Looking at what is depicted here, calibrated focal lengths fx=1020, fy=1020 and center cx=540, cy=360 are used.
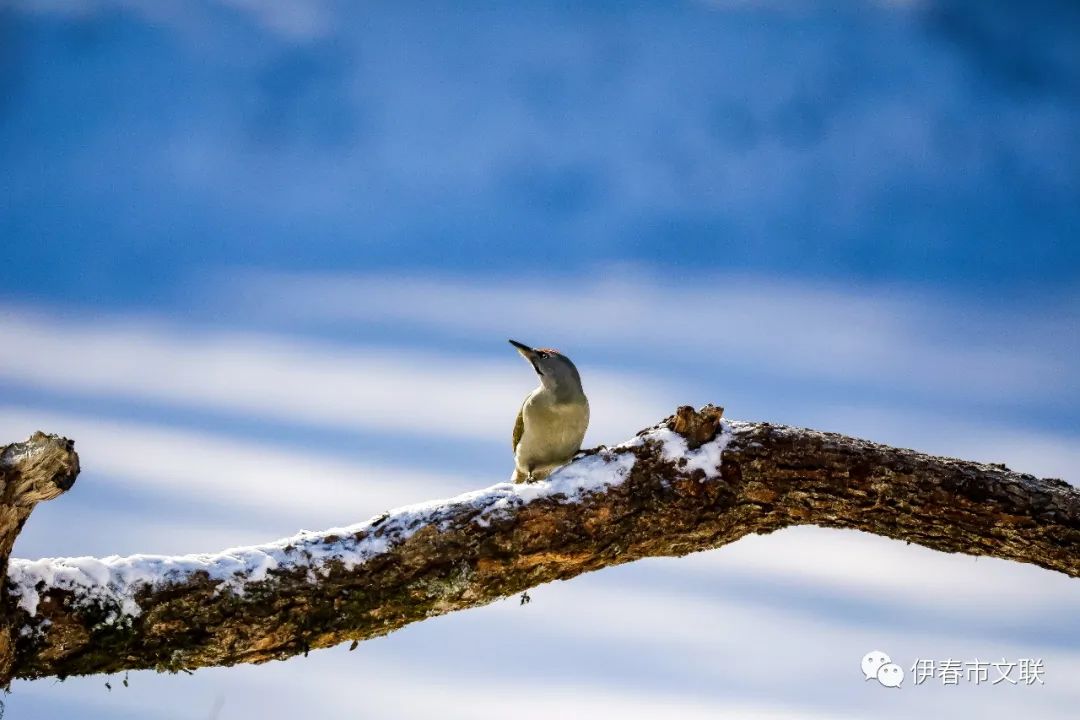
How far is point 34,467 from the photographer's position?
5.47m

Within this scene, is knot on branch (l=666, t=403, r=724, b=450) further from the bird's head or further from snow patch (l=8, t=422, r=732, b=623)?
the bird's head

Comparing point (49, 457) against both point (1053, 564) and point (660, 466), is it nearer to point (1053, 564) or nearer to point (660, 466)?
point (660, 466)

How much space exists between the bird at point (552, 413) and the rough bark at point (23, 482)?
318 cm

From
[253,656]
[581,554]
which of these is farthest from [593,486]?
[253,656]

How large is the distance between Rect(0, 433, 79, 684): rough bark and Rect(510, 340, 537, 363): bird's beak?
10.8 ft

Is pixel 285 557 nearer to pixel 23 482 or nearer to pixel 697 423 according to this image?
pixel 23 482

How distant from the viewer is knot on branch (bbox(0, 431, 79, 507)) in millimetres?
5449

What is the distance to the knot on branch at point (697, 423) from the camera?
688 centimetres

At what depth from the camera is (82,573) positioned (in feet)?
19.6

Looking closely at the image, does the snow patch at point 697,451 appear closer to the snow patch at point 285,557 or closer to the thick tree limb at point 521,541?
the thick tree limb at point 521,541

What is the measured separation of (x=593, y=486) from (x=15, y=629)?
11.6 feet

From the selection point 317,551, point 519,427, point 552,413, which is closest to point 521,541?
point 552,413

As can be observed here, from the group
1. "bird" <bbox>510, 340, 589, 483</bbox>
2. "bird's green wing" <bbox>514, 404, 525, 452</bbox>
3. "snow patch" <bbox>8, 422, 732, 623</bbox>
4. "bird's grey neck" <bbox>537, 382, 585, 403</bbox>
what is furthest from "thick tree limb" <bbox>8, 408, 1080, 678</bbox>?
"bird's green wing" <bbox>514, 404, 525, 452</bbox>

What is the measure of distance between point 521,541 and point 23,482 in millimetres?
2926
